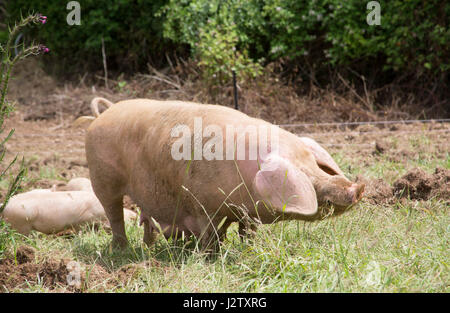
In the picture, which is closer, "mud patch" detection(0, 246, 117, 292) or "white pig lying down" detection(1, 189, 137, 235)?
"mud patch" detection(0, 246, 117, 292)

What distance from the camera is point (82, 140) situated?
300 inches

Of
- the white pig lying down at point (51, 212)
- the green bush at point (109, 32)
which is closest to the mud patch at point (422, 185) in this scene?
the white pig lying down at point (51, 212)

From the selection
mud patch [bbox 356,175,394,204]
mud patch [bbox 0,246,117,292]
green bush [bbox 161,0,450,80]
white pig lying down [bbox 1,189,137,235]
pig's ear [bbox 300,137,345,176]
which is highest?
green bush [bbox 161,0,450,80]

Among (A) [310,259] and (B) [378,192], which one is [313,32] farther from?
(A) [310,259]

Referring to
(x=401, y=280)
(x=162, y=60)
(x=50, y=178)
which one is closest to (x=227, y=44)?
(x=162, y=60)

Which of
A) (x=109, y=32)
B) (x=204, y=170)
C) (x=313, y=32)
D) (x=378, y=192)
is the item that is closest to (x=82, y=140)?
(x=109, y=32)

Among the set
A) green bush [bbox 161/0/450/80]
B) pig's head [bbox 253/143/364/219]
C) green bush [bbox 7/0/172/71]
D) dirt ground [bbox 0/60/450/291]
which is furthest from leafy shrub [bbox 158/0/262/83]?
pig's head [bbox 253/143/364/219]

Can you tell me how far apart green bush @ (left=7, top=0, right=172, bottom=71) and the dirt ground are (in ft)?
2.20

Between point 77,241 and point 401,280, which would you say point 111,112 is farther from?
point 401,280

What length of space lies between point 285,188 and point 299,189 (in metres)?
0.07

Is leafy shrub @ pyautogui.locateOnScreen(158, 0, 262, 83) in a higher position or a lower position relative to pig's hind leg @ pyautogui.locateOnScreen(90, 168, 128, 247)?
higher

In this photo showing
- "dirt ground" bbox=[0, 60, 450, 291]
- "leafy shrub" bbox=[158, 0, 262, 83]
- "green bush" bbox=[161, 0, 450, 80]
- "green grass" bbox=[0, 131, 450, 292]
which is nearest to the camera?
"green grass" bbox=[0, 131, 450, 292]

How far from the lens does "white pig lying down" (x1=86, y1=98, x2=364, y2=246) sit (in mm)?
2789

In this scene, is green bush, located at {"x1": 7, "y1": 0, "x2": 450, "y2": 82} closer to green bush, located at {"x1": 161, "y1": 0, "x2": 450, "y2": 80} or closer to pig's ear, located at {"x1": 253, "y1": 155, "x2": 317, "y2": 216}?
green bush, located at {"x1": 161, "y1": 0, "x2": 450, "y2": 80}
